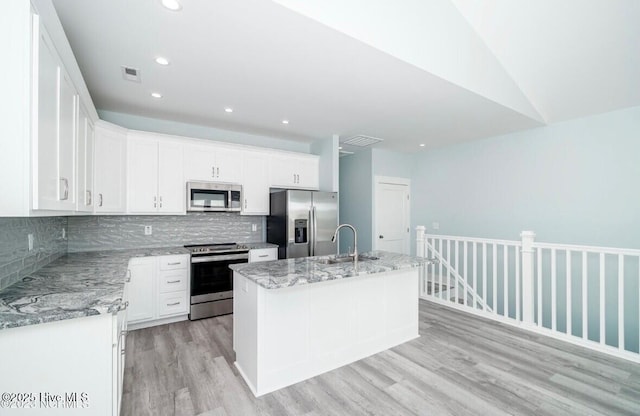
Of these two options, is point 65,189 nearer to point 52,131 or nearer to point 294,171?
point 52,131

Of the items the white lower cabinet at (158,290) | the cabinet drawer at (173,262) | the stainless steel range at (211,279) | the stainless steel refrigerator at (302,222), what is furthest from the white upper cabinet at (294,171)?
the white lower cabinet at (158,290)

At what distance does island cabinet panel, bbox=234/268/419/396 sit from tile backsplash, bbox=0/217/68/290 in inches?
56.1

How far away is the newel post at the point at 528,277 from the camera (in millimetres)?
3369

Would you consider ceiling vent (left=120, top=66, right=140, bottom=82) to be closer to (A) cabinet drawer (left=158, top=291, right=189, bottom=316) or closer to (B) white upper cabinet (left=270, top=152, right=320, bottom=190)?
(B) white upper cabinet (left=270, top=152, right=320, bottom=190)

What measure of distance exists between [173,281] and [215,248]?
63 centimetres

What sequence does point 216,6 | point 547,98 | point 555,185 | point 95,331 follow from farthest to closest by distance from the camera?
point 555,185
point 547,98
point 216,6
point 95,331

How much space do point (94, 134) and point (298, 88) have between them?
7.22ft

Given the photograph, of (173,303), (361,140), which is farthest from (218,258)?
(361,140)

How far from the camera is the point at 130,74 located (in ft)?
8.73

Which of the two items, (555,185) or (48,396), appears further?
(555,185)

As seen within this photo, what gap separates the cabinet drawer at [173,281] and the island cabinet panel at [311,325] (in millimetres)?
1395

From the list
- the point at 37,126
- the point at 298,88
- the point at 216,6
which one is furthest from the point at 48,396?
the point at 298,88

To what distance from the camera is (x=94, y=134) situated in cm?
304

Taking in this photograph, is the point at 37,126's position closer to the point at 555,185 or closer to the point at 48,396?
the point at 48,396
